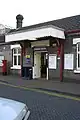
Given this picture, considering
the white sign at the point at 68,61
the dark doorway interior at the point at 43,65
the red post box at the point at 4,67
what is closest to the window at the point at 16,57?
the red post box at the point at 4,67

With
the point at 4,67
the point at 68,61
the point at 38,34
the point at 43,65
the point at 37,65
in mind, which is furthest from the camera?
the point at 4,67

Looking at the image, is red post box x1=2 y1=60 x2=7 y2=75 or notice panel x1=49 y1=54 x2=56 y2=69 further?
red post box x1=2 y1=60 x2=7 y2=75

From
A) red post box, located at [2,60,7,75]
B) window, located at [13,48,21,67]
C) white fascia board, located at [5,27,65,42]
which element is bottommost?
red post box, located at [2,60,7,75]

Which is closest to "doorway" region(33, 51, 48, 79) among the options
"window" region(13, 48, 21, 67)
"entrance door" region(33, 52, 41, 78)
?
"entrance door" region(33, 52, 41, 78)

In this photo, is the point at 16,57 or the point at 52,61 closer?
the point at 52,61

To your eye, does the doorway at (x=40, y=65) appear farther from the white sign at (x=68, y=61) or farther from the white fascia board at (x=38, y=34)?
the white sign at (x=68, y=61)

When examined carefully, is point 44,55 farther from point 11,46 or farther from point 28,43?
point 11,46

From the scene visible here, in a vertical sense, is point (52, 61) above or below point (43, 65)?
above

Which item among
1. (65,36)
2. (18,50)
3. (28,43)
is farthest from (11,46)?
(65,36)

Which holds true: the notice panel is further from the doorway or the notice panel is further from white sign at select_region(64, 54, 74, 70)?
the doorway

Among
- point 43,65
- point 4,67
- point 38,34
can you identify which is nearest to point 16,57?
point 4,67

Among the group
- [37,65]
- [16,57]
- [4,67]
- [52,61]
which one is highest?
[16,57]

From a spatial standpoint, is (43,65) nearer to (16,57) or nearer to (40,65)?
(40,65)

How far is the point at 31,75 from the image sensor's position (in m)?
19.5
